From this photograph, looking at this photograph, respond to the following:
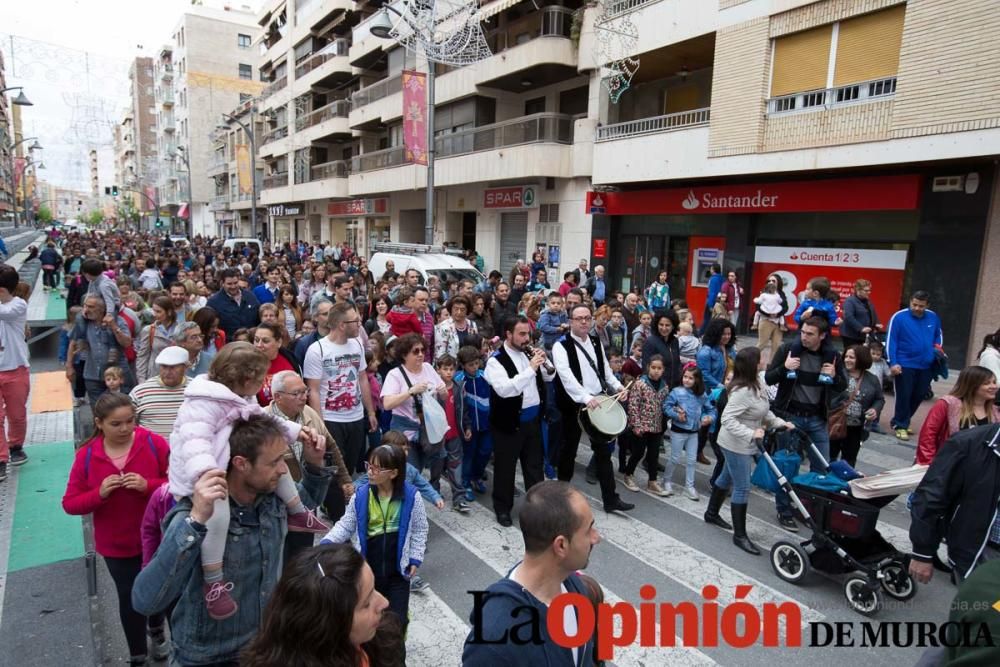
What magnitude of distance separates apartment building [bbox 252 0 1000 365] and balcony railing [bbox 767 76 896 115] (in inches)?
1.8

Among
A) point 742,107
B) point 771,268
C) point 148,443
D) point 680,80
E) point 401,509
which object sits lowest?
point 401,509

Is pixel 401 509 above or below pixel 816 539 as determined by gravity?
above

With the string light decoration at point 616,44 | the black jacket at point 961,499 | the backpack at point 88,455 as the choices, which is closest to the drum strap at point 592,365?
the black jacket at point 961,499

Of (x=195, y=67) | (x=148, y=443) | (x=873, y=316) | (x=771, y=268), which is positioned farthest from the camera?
(x=195, y=67)

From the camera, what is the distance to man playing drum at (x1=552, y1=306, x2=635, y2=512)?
18.5ft

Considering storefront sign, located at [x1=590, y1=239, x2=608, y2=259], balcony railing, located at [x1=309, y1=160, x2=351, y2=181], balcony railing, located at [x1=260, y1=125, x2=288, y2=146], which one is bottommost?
storefront sign, located at [x1=590, y1=239, x2=608, y2=259]

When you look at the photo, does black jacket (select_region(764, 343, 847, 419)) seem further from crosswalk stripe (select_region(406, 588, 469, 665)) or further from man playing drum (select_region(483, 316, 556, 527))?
crosswalk stripe (select_region(406, 588, 469, 665))

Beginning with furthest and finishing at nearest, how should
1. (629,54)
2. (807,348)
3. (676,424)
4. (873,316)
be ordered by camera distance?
(629,54) < (873,316) < (676,424) < (807,348)

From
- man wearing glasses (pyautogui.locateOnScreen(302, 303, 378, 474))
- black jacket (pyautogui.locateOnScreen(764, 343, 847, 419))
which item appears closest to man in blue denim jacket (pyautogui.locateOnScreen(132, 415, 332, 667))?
man wearing glasses (pyautogui.locateOnScreen(302, 303, 378, 474))

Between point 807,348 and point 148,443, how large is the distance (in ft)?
17.9

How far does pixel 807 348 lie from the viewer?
5.74 metres

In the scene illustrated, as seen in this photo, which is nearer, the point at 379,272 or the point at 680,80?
the point at 379,272

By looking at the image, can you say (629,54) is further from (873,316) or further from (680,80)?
(873,316)

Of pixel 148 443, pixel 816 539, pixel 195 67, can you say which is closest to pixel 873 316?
pixel 816 539
